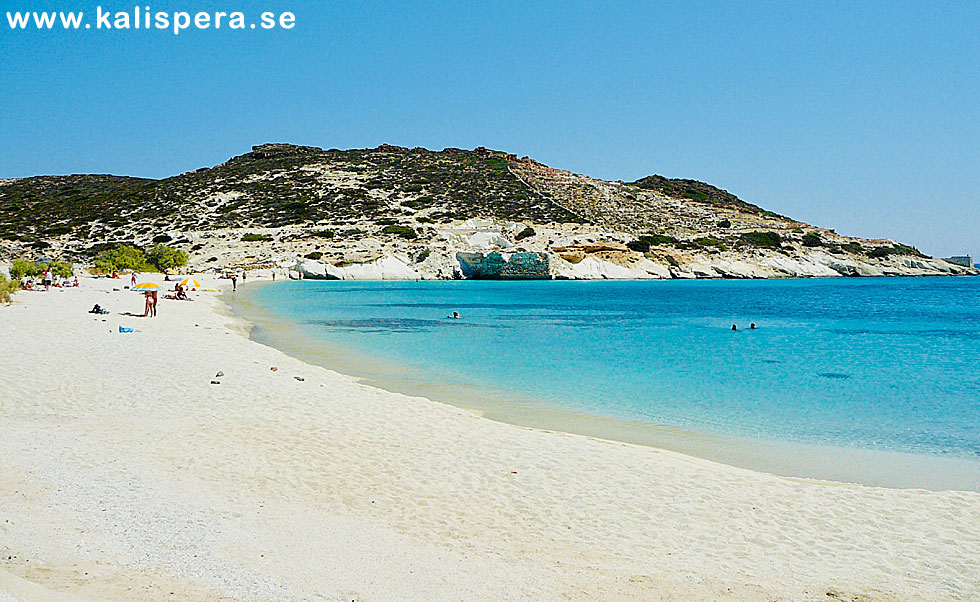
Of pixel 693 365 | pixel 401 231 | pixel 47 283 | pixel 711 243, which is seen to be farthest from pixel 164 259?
pixel 711 243

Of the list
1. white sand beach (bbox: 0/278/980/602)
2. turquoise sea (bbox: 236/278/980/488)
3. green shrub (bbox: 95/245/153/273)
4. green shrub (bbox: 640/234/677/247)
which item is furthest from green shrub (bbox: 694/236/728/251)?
white sand beach (bbox: 0/278/980/602)

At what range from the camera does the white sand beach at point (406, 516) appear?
4758 mm

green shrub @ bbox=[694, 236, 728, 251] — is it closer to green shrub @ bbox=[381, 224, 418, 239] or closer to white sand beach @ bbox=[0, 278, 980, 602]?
green shrub @ bbox=[381, 224, 418, 239]

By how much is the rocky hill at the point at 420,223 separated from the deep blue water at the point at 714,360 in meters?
36.7

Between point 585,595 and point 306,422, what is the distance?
594 cm

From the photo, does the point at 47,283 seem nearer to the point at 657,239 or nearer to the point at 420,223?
the point at 420,223

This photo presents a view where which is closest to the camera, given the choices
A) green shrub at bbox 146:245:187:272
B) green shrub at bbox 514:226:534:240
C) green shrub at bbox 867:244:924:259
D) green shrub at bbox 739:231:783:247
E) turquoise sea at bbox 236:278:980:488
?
turquoise sea at bbox 236:278:980:488

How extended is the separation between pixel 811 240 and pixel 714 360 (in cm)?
8961

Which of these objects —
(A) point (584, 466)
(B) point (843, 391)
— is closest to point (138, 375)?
(A) point (584, 466)

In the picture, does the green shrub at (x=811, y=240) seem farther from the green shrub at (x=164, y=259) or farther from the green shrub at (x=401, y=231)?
the green shrub at (x=164, y=259)

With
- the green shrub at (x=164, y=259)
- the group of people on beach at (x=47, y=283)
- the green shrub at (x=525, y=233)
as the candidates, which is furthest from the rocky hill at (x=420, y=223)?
the group of people on beach at (x=47, y=283)

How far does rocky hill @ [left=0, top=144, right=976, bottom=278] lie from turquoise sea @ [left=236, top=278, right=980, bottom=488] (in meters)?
38.7

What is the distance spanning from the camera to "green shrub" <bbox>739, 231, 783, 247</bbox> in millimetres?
93375

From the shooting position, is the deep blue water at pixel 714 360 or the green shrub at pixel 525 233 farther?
the green shrub at pixel 525 233
